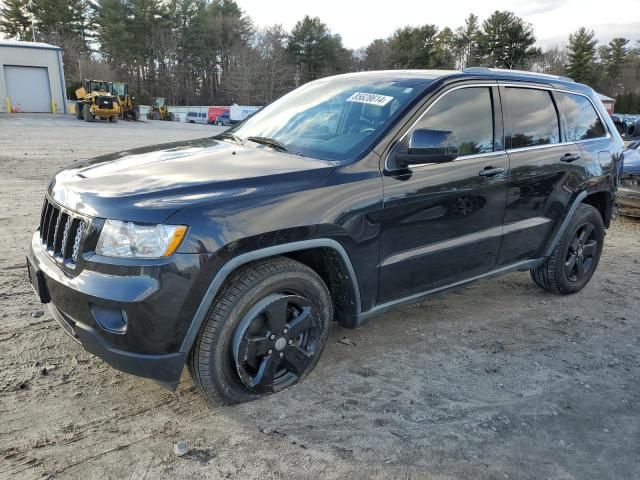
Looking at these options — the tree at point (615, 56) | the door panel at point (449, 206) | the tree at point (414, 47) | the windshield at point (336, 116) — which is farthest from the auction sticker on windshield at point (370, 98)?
the tree at point (615, 56)

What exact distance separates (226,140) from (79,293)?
1.76m

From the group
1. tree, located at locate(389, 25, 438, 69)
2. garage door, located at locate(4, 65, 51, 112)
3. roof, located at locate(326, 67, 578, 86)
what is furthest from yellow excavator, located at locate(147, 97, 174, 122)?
roof, located at locate(326, 67, 578, 86)

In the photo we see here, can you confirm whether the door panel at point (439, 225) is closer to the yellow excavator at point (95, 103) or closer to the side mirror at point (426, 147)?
the side mirror at point (426, 147)

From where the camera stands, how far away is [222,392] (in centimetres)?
265

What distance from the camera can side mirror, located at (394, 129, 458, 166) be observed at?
299 centimetres

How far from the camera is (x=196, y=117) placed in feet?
144

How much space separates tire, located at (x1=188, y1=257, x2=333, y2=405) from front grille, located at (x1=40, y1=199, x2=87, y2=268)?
74 cm

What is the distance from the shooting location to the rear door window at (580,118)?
4336 mm

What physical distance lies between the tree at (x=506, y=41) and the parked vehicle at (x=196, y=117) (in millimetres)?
37715

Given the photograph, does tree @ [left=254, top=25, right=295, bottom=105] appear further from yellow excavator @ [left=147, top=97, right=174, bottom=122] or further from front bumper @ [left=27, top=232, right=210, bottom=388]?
front bumper @ [left=27, top=232, right=210, bottom=388]

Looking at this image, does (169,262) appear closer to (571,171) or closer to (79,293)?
(79,293)

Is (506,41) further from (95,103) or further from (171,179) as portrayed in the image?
(171,179)

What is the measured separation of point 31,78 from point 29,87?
651 mm

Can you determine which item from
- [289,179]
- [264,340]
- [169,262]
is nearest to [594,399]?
[264,340]
